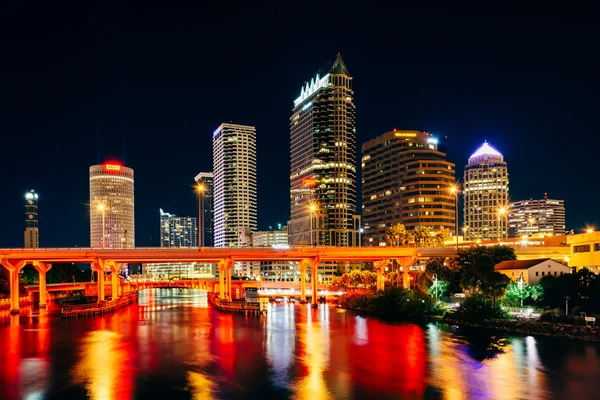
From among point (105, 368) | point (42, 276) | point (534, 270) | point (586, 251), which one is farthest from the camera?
point (42, 276)

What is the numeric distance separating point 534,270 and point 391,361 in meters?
43.2

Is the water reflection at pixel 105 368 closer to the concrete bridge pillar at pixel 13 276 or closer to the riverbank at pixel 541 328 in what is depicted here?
the concrete bridge pillar at pixel 13 276

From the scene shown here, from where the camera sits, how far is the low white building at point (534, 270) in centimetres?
8500

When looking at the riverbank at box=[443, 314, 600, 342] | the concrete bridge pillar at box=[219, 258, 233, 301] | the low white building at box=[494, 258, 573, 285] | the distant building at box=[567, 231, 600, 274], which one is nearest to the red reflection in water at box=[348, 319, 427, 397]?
the riverbank at box=[443, 314, 600, 342]

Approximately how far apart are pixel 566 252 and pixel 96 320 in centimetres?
9112

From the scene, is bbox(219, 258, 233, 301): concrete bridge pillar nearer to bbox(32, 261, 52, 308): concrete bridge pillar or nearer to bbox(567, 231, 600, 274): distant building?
bbox(32, 261, 52, 308): concrete bridge pillar

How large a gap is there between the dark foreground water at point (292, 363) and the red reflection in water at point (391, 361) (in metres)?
0.10

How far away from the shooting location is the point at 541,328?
219ft

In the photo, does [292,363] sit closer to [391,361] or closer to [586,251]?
[391,361]

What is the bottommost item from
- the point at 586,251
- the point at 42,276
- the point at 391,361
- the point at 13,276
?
the point at 391,361

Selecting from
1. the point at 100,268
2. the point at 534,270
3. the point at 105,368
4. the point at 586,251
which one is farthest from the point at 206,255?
the point at 586,251

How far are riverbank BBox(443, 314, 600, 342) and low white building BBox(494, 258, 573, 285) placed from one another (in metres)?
15.5

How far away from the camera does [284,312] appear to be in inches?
4200

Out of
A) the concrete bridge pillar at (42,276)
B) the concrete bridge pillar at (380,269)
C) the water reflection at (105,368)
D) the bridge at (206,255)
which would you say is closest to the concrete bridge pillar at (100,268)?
the bridge at (206,255)
